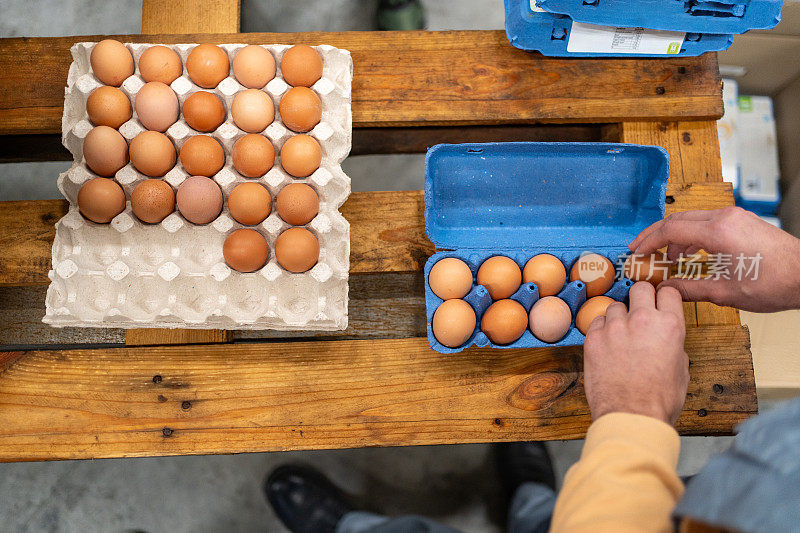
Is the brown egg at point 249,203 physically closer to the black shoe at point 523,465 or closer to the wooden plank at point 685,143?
the wooden plank at point 685,143

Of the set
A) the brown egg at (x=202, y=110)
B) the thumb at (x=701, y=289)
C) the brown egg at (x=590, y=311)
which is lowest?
the brown egg at (x=590, y=311)

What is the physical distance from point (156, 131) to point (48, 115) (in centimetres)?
32

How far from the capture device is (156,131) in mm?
1218

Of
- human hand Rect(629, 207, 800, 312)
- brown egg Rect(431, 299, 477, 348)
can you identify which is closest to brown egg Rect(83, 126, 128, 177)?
brown egg Rect(431, 299, 477, 348)

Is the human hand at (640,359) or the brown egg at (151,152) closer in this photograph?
the human hand at (640,359)

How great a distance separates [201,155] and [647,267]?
40.7 inches

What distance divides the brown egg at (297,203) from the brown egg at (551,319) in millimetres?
554

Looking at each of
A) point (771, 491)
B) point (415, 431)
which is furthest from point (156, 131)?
point (771, 491)

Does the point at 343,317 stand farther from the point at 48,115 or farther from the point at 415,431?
the point at 48,115

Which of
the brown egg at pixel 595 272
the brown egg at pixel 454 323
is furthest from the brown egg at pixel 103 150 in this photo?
the brown egg at pixel 595 272

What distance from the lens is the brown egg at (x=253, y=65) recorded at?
3.96ft

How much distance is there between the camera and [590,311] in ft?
3.76

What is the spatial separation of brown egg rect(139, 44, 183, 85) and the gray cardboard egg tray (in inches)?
0.8

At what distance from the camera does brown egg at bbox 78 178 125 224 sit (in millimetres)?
1151
